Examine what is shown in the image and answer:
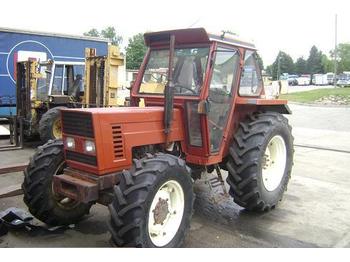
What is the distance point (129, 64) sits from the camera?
41062 mm

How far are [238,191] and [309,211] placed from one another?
3.97 ft

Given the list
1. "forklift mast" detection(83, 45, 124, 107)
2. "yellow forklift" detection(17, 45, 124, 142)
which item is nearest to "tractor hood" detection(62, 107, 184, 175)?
"yellow forklift" detection(17, 45, 124, 142)

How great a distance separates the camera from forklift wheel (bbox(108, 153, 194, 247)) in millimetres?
3553

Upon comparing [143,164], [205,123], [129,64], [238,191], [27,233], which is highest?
[129,64]

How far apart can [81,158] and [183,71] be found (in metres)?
1.62

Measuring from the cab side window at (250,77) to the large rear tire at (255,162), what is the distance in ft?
1.15

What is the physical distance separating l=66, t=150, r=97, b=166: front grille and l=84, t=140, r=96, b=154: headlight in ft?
0.20

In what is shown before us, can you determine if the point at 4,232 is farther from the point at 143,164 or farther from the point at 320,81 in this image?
the point at 320,81

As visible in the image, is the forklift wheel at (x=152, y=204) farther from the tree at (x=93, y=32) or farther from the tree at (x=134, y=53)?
the tree at (x=93, y=32)

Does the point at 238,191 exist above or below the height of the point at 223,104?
below

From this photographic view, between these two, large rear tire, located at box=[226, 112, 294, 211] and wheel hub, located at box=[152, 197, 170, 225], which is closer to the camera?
wheel hub, located at box=[152, 197, 170, 225]

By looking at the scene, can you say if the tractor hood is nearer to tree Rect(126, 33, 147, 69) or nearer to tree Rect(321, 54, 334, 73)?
tree Rect(126, 33, 147, 69)

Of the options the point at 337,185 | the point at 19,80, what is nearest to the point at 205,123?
the point at 337,185

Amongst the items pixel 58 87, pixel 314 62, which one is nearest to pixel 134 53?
pixel 58 87
